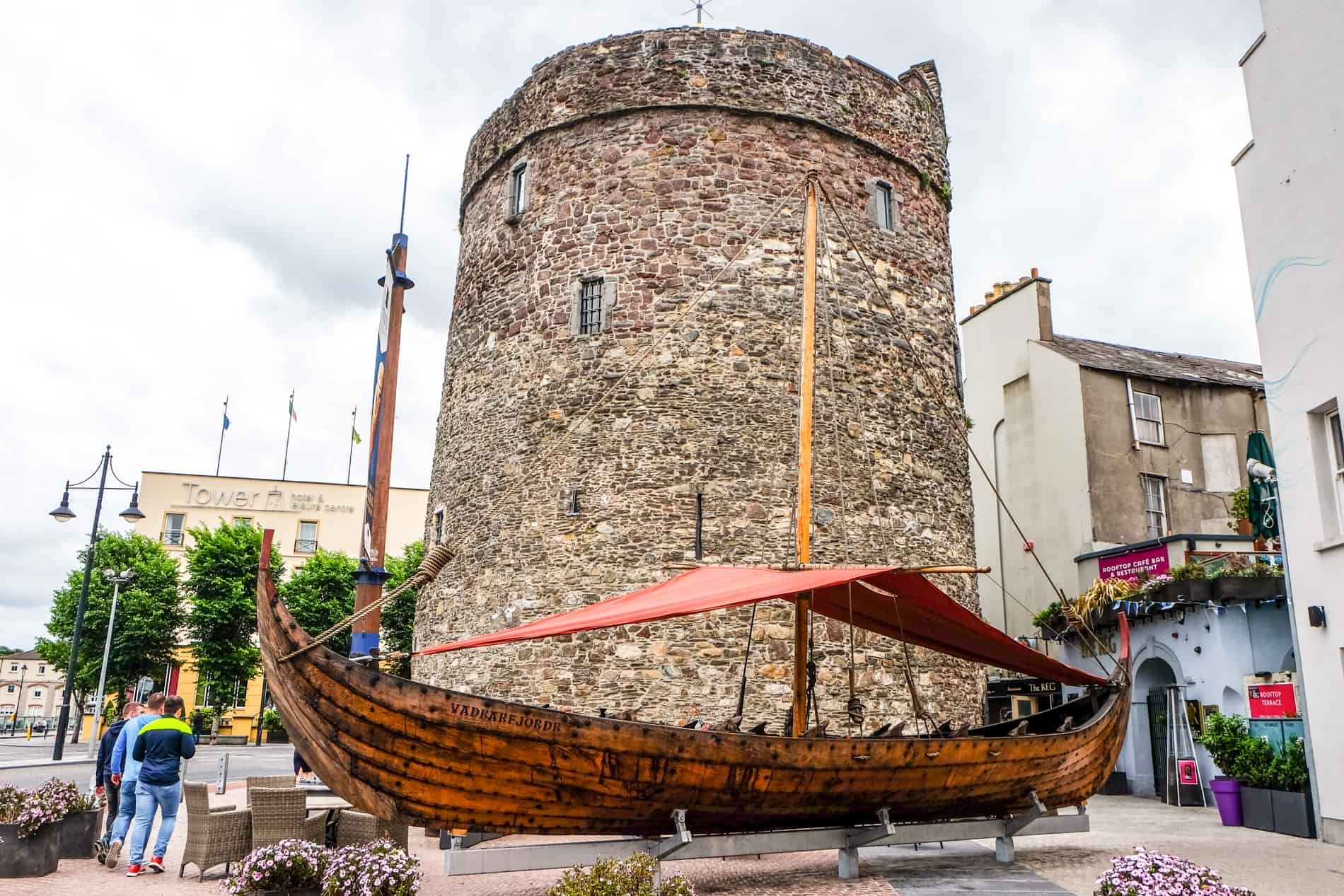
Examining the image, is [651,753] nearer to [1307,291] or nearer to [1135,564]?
[1307,291]

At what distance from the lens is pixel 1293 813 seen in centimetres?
1109

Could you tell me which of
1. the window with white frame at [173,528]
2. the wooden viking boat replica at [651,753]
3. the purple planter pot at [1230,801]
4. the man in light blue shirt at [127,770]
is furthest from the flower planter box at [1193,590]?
the window with white frame at [173,528]

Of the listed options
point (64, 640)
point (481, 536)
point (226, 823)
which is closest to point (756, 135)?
point (481, 536)

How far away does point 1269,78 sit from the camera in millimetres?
11820

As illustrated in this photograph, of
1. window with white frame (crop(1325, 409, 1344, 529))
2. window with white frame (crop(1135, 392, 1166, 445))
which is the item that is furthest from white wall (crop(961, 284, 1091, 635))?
window with white frame (crop(1325, 409, 1344, 529))

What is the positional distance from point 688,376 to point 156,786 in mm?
8292

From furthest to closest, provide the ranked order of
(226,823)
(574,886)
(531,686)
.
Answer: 1. (531,686)
2. (226,823)
3. (574,886)

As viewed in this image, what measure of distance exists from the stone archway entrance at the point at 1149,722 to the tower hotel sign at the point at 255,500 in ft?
120

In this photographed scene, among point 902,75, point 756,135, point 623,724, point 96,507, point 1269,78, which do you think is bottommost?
point 623,724

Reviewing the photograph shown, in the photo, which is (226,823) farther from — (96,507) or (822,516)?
(96,507)

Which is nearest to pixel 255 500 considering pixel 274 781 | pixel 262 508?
pixel 262 508

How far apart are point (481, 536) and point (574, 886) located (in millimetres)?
9545

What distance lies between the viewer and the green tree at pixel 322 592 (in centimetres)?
3425

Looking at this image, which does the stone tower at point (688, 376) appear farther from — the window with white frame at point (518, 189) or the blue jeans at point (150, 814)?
the blue jeans at point (150, 814)
